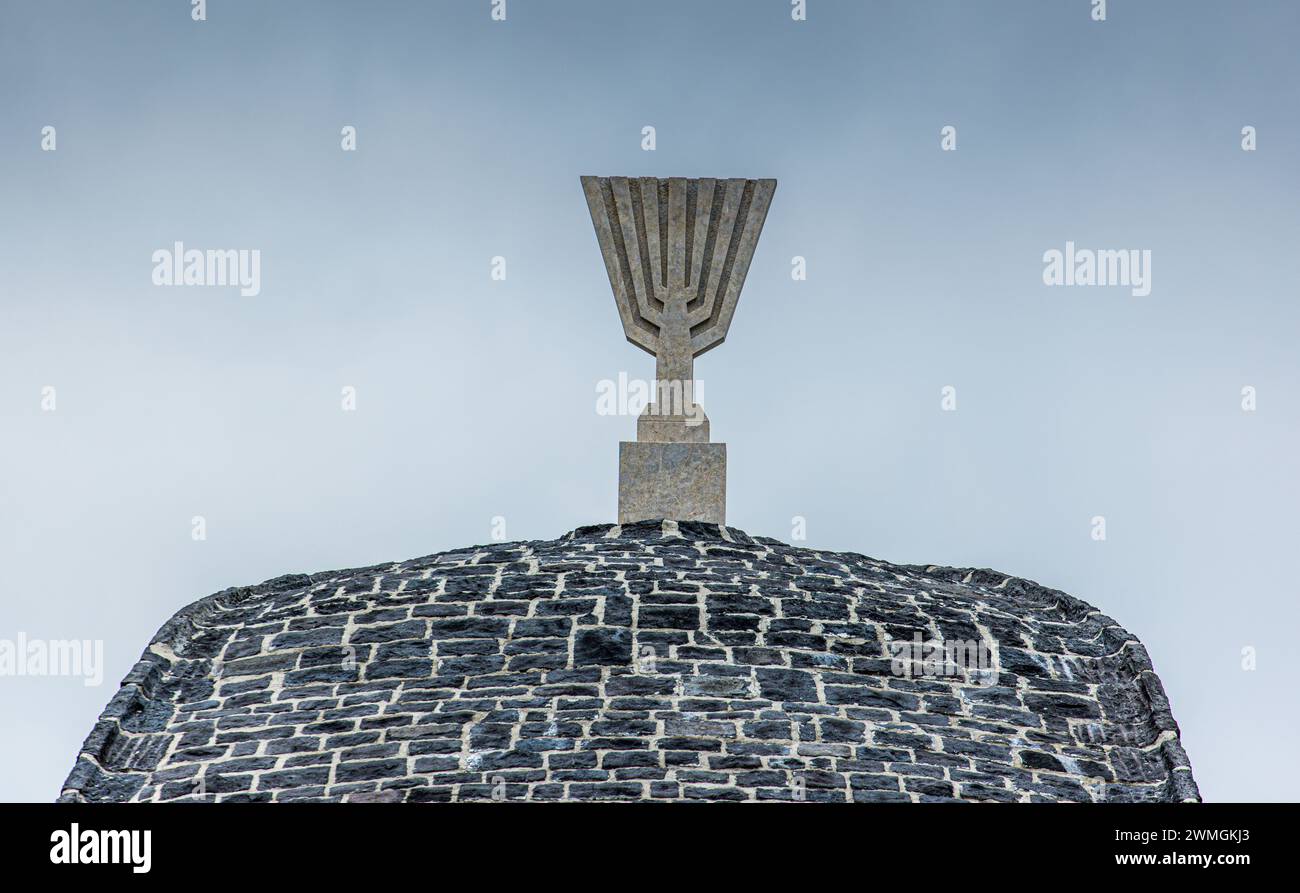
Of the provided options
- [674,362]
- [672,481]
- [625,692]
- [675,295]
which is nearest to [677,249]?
[675,295]

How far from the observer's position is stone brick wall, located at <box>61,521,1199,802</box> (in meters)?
12.2

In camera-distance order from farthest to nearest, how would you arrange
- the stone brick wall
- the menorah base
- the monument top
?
the monument top → the menorah base → the stone brick wall

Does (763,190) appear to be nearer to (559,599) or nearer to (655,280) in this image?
(655,280)

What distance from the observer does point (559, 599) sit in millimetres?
14602

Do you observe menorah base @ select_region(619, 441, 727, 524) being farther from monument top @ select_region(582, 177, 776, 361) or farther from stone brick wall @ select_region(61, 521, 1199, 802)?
monument top @ select_region(582, 177, 776, 361)

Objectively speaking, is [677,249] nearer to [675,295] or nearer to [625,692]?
[675,295]

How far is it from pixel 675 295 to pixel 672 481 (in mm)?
1787

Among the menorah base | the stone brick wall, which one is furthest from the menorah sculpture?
the stone brick wall

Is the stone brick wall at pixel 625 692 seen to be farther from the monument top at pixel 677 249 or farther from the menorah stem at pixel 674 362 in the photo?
the monument top at pixel 677 249

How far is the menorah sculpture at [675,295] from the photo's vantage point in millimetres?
16734

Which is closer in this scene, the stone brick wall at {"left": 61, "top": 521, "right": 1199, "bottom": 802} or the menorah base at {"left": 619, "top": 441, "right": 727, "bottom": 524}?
the stone brick wall at {"left": 61, "top": 521, "right": 1199, "bottom": 802}

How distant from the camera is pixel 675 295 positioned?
1703 centimetres

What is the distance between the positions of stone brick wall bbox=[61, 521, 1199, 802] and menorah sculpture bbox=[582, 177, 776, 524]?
0.77 m
